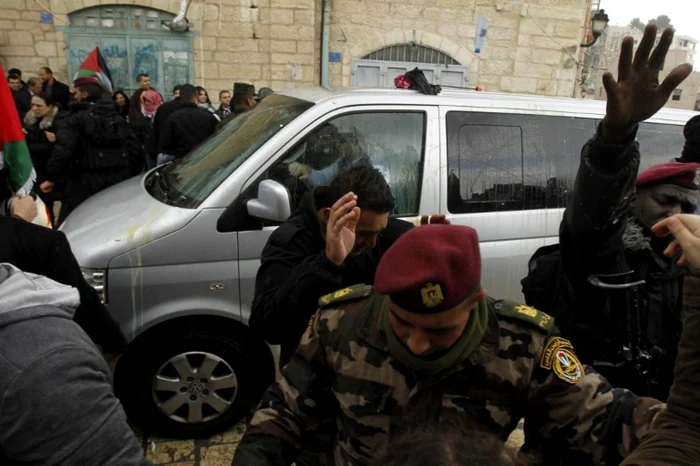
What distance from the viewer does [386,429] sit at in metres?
1.36

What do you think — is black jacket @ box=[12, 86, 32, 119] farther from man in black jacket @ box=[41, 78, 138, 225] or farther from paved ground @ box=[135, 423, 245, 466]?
paved ground @ box=[135, 423, 245, 466]

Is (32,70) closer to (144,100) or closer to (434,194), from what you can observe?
(144,100)

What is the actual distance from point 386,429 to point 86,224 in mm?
2440

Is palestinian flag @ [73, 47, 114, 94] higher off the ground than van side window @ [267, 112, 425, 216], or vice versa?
palestinian flag @ [73, 47, 114, 94]

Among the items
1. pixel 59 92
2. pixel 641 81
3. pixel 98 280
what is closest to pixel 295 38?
pixel 59 92

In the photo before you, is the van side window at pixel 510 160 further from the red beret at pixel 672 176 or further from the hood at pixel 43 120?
the hood at pixel 43 120

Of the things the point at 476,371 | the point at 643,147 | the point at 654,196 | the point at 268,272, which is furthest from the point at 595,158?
the point at 643,147

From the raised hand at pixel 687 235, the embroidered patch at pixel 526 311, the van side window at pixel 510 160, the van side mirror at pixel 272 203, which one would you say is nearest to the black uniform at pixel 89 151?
the van side mirror at pixel 272 203

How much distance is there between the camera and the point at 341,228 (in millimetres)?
1750

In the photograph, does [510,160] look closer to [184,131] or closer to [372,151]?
[372,151]

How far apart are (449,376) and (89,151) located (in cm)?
502

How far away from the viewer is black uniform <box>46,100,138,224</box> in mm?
5215

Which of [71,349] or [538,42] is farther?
[538,42]

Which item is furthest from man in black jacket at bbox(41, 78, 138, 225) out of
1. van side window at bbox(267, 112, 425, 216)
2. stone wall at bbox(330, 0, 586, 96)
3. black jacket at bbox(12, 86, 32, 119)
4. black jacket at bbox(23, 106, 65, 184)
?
stone wall at bbox(330, 0, 586, 96)
